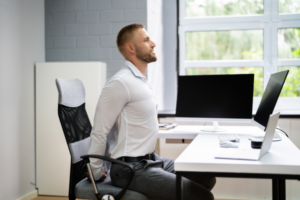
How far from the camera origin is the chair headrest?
178 cm

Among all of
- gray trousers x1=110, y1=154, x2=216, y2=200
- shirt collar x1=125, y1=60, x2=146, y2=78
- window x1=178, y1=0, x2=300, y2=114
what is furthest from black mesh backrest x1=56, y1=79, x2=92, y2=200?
window x1=178, y1=0, x2=300, y2=114

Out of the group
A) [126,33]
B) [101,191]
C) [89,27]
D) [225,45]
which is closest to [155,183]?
[101,191]

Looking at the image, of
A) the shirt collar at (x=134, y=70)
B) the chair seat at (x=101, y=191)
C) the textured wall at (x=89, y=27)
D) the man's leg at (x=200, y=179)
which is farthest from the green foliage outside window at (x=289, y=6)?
the chair seat at (x=101, y=191)

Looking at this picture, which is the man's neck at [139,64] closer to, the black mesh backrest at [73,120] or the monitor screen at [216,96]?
the black mesh backrest at [73,120]

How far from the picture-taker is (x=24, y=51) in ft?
9.92

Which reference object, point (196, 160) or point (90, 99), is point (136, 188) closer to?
point (196, 160)

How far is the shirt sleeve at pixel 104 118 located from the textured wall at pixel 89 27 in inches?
59.4

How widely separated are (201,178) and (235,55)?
6.32 ft

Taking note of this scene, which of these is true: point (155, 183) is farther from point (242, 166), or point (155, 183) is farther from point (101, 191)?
point (242, 166)

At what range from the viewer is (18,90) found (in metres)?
2.94

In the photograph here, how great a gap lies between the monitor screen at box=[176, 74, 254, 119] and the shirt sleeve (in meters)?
0.96

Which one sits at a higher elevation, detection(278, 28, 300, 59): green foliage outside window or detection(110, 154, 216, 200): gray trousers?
detection(278, 28, 300, 59): green foliage outside window

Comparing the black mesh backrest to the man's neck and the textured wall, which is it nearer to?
the man's neck

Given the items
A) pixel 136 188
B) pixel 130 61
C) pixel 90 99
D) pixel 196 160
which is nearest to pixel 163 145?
pixel 90 99
